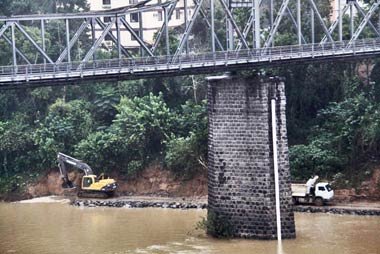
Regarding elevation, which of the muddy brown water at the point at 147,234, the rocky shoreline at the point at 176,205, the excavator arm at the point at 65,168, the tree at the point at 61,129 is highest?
the tree at the point at 61,129

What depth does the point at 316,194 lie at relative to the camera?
45750 mm

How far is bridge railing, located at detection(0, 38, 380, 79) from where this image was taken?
38.4 metres

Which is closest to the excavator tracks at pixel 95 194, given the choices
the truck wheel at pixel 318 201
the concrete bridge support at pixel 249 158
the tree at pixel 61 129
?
the tree at pixel 61 129

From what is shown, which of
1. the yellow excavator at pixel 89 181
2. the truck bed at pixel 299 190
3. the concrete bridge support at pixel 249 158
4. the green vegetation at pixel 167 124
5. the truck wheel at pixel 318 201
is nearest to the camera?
→ the concrete bridge support at pixel 249 158

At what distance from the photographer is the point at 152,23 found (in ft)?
236

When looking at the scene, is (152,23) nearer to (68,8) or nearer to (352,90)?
(68,8)

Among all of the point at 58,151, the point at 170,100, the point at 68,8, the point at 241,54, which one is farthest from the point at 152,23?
the point at 241,54

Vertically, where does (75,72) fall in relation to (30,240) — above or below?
above

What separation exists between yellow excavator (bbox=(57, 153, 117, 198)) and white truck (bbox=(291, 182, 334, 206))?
10.2 m

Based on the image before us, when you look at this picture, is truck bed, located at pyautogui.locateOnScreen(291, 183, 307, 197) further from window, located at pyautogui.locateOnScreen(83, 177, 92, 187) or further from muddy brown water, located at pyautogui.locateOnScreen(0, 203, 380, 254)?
window, located at pyautogui.locateOnScreen(83, 177, 92, 187)

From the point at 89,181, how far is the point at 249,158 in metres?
14.4

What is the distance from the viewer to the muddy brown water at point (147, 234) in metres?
37.9

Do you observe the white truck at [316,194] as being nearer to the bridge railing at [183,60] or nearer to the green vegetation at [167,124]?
the green vegetation at [167,124]

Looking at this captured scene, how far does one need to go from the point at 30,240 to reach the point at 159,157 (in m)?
13.1
